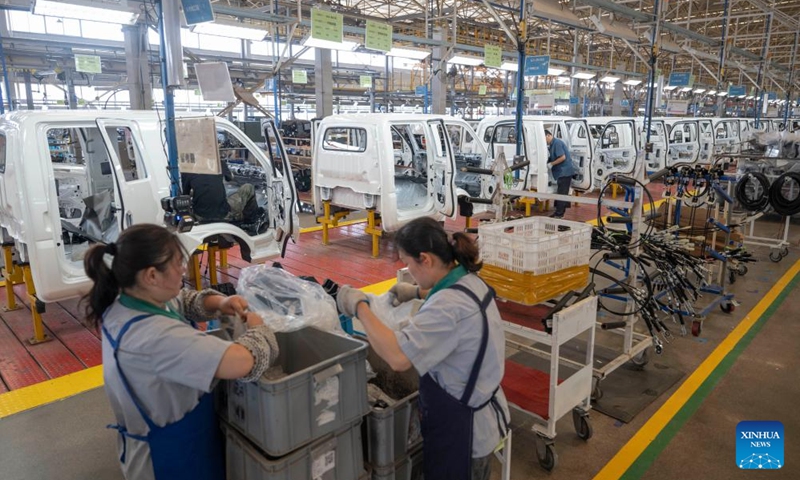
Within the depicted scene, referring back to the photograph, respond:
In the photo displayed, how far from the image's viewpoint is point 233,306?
232 cm

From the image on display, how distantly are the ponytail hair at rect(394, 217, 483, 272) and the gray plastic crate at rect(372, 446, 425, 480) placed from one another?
0.98 metres

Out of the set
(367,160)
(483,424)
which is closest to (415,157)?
(367,160)

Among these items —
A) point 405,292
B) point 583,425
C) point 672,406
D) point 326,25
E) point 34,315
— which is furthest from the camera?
point 326,25

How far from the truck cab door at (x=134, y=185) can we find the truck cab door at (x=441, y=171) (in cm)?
365

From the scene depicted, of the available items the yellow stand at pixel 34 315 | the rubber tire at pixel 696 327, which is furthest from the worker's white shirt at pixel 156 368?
the rubber tire at pixel 696 327

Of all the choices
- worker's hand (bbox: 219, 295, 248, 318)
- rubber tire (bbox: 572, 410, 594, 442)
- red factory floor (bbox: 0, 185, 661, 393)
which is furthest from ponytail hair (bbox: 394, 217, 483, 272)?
rubber tire (bbox: 572, 410, 594, 442)

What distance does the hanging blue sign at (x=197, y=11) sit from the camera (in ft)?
15.5

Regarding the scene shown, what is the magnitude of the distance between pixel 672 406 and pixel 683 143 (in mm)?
12565

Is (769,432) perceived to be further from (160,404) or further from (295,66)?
(295,66)

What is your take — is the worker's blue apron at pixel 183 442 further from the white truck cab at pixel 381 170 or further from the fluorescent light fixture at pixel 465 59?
the fluorescent light fixture at pixel 465 59

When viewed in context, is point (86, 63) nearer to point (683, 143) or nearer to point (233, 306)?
point (233, 306)

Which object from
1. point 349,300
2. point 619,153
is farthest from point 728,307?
point 619,153

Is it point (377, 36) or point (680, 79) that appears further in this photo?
point (680, 79)

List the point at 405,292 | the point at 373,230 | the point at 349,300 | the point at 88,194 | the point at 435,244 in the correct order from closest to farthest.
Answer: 1. the point at 435,244
2. the point at 349,300
3. the point at 405,292
4. the point at 88,194
5. the point at 373,230
